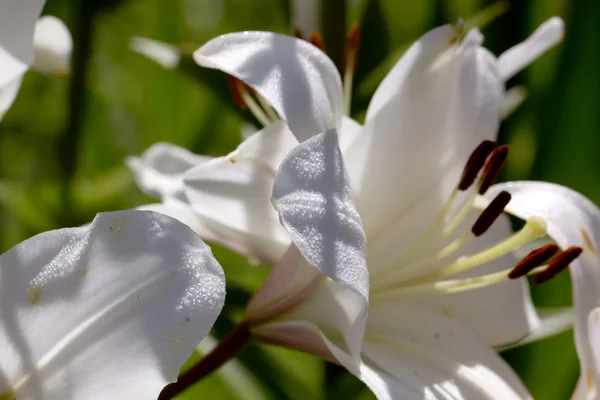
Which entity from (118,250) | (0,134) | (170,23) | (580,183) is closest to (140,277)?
(118,250)

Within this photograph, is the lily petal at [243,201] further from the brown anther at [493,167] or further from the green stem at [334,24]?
the green stem at [334,24]

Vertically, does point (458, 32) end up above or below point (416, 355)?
above

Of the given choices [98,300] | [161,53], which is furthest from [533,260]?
[161,53]

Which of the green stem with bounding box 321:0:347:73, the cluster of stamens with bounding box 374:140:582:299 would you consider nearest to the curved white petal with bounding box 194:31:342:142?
the cluster of stamens with bounding box 374:140:582:299

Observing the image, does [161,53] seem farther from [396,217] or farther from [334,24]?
[396,217]

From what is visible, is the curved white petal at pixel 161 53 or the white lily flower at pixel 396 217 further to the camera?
the curved white petal at pixel 161 53

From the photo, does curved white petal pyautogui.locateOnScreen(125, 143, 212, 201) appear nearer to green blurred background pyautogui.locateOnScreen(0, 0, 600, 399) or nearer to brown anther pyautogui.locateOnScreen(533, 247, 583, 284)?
green blurred background pyautogui.locateOnScreen(0, 0, 600, 399)

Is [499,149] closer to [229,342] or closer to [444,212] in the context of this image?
[444,212]

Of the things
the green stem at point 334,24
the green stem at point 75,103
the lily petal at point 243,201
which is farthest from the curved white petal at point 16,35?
the green stem at point 75,103
